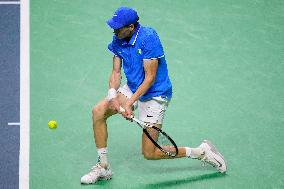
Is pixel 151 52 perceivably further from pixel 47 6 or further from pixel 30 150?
pixel 47 6

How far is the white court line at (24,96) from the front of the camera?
32.4 ft

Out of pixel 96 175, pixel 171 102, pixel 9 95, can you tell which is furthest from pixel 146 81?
pixel 9 95

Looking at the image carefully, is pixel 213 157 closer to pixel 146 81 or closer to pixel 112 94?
pixel 146 81

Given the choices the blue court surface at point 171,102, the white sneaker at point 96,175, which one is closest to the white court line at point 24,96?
the blue court surface at point 171,102

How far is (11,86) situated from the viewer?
11664 millimetres

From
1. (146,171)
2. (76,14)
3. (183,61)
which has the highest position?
(76,14)

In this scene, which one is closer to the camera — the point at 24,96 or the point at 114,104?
the point at 114,104

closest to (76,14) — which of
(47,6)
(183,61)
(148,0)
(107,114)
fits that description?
(47,6)

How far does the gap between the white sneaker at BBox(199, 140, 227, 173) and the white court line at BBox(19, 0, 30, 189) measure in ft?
7.77

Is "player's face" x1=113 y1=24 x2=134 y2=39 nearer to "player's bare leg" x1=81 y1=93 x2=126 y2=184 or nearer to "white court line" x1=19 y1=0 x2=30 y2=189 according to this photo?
"player's bare leg" x1=81 y1=93 x2=126 y2=184

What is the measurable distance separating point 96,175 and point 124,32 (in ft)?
6.28

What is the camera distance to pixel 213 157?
9984 mm

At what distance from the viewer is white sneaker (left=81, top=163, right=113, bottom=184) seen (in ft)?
31.6

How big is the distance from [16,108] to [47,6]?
10.2 feet
